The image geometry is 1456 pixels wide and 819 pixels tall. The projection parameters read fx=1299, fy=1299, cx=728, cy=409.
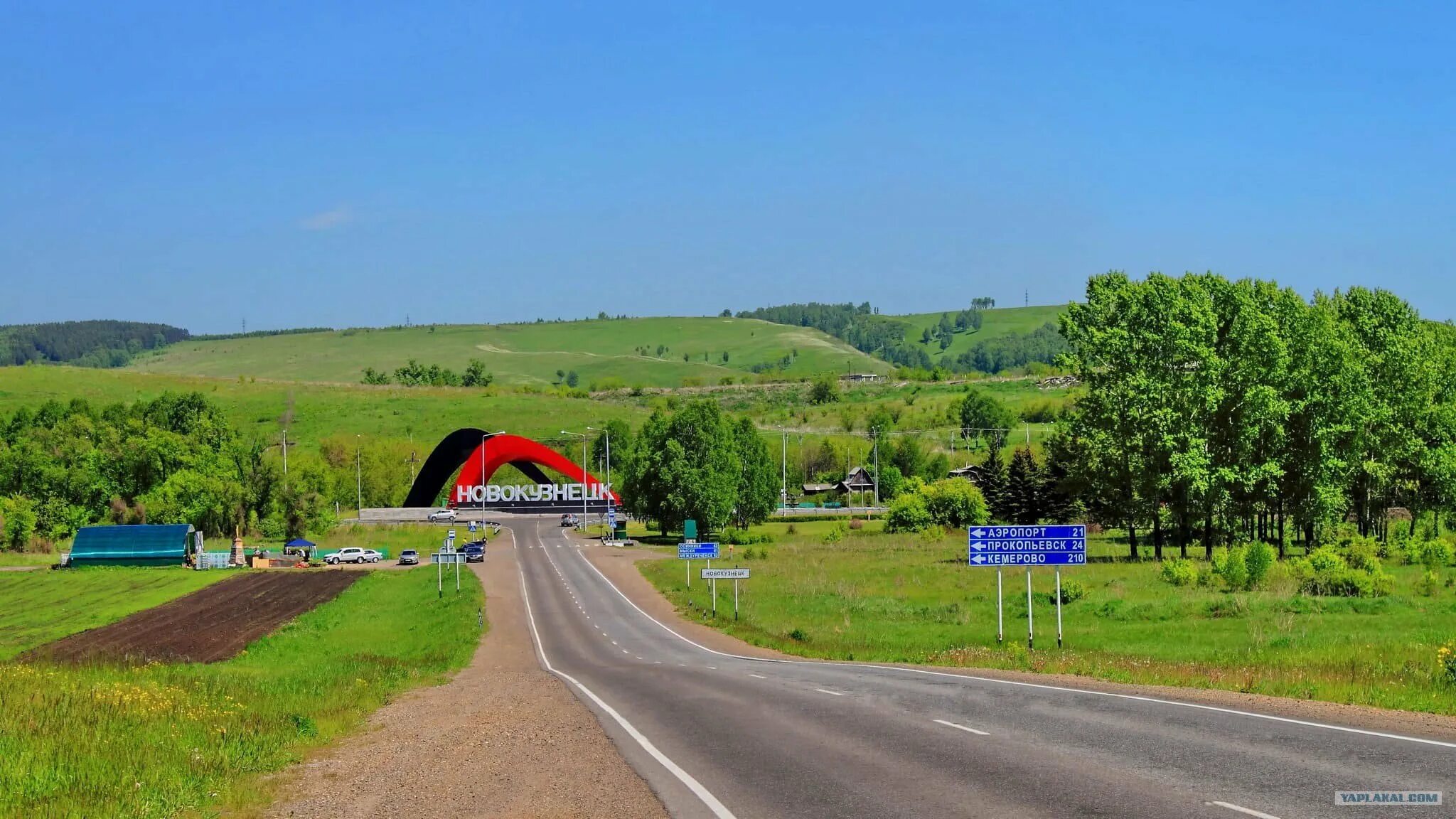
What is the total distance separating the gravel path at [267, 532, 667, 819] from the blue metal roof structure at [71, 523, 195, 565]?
71.5 meters

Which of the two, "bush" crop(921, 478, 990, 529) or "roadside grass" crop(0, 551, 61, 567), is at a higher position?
"bush" crop(921, 478, 990, 529)

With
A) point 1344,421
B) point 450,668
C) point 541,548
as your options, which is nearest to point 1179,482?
point 1344,421

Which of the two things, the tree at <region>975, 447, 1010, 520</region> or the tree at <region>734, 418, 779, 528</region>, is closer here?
the tree at <region>975, 447, 1010, 520</region>

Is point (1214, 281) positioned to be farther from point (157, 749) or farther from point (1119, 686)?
point (157, 749)

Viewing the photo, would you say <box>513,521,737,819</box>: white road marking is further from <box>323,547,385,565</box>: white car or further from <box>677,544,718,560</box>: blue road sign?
<box>323,547,385,565</box>: white car

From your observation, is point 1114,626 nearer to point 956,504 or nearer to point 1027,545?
point 1027,545

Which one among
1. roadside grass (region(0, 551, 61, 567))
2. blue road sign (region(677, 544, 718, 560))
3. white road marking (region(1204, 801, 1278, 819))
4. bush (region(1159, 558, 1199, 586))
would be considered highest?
white road marking (region(1204, 801, 1278, 819))

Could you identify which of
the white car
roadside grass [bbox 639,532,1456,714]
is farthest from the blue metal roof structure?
roadside grass [bbox 639,532,1456,714]

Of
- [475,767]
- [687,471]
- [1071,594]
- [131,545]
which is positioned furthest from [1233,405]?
[131,545]

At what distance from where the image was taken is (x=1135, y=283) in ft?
231

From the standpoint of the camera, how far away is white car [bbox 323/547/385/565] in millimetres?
95688

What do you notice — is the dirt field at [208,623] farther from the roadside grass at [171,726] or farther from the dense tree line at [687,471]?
the dense tree line at [687,471]

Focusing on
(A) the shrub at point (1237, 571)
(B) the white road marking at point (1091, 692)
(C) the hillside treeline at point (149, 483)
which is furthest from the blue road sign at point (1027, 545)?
(C) the hillside treeline at point (149, 483)

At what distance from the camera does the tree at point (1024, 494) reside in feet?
314
